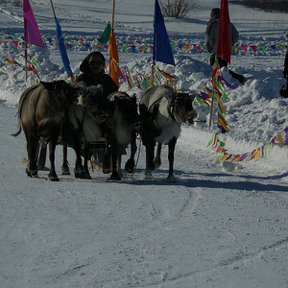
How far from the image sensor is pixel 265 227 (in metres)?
7.96

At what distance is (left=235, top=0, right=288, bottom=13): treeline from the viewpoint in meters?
48.9

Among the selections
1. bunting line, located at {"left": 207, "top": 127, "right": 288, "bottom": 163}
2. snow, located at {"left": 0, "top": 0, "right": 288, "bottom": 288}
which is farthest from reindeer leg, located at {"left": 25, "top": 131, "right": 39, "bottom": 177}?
bunting line, located at {"left": 207, "top": 127, "right": 288, "bottom": 163}

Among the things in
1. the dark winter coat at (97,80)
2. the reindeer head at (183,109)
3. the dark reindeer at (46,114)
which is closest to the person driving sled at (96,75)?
the dark winter coat at (97,80)

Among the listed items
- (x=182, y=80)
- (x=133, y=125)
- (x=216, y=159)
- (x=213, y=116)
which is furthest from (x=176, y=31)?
(x=133, y=125)

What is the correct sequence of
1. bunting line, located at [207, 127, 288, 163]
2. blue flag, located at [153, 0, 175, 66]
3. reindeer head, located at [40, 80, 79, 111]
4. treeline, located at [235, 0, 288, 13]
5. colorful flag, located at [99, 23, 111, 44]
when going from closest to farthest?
reindeer head, located at [40, 80, 79, 111], bunting line, located at [207, 127, 288, 163], blue flag, located at [153, 0, 175, 66], colorful flag, located at [99, 23, 111, 44], treeline, located at [235, 0, 288, 13]

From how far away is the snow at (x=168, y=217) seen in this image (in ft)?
20.8

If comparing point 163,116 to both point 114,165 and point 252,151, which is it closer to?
point 114,165

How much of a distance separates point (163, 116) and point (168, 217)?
81.4 inches

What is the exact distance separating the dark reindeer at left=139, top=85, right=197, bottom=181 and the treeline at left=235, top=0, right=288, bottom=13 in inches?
1546

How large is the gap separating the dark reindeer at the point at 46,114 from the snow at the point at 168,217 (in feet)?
1.26

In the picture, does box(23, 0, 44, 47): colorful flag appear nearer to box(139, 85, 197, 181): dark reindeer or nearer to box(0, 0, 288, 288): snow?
box(0, 0, 288, 288): snow

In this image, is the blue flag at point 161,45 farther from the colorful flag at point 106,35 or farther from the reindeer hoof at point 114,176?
the reindeer hoof at point 114,176

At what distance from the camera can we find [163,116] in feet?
32.9

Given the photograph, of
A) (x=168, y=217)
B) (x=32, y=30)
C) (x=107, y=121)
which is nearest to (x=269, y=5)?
(x=32, y=30)
